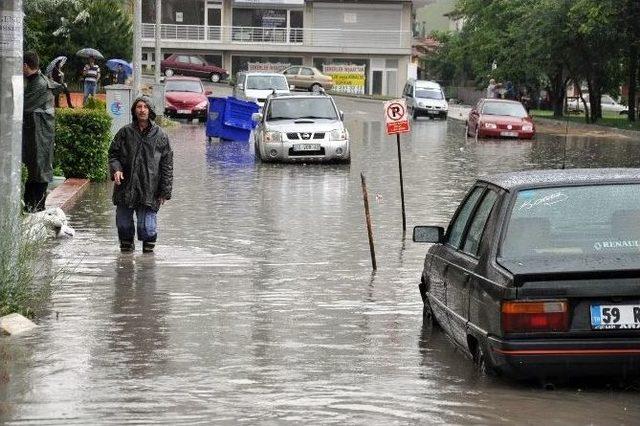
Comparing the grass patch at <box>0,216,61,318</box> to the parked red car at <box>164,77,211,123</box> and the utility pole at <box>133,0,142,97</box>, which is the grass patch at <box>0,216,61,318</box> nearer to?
the utility pole at <box>133,0,142,97</box>

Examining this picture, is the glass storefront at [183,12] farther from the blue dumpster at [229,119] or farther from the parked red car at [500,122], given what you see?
the blue dumpster at [229,119]

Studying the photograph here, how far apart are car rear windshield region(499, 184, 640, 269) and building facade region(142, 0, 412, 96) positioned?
79065 millimetres

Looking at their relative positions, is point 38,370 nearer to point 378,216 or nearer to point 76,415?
point 76,415

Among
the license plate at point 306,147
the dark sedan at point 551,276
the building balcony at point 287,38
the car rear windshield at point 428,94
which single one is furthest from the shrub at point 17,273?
the building balcony at point 287,38

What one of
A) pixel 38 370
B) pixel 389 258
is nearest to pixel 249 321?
pixel 38 370

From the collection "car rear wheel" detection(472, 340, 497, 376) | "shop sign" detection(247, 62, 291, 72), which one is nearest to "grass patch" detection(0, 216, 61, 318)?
"car rear wheel" detection(472, 340, 497, 376)

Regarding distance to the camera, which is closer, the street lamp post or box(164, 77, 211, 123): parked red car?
the street lamp post

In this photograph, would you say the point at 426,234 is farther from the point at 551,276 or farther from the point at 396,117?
the point at 396,117

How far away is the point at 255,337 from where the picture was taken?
1027cm

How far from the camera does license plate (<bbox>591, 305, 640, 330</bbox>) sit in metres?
7.98

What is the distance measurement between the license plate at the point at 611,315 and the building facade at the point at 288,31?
79.9 meters

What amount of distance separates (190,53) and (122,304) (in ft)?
252

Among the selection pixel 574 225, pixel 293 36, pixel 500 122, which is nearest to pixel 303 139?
pixel 500 122

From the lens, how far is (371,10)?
89.1 meters
